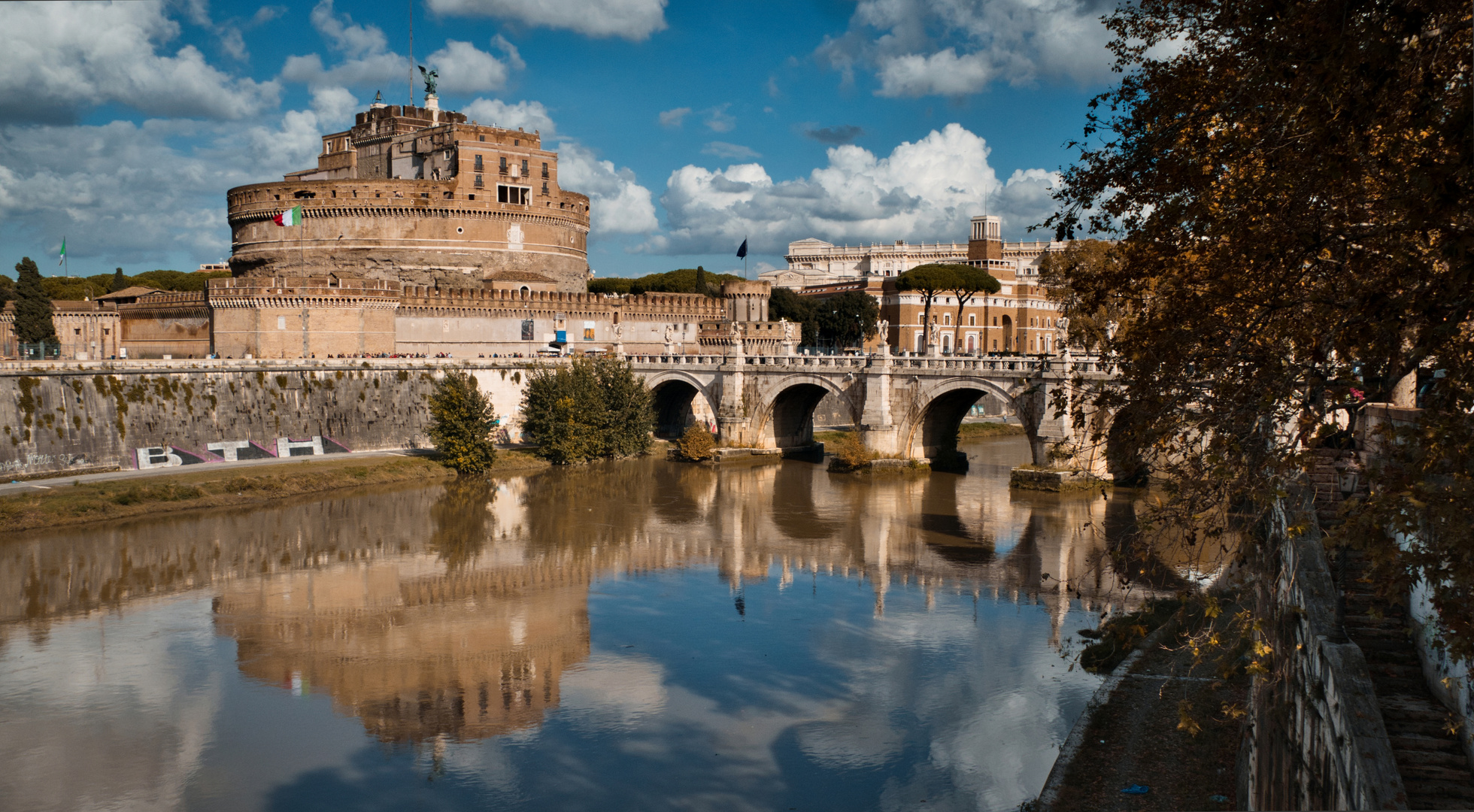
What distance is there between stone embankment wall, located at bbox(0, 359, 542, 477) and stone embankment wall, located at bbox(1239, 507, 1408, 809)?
36603 millimetres

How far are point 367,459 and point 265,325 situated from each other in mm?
11528

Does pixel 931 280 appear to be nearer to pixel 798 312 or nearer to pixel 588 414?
pixel 798 312

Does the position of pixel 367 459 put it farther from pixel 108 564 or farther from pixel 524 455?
pixel 108 564

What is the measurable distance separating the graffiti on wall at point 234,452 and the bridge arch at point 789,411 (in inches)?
688

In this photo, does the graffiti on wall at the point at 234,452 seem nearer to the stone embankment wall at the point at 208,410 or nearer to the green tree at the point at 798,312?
the stone embankment wall at the point at 208,410

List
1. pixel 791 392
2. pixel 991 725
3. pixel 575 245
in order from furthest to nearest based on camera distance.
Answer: pixel 575 245
pixel 791 392
pixel 991 725

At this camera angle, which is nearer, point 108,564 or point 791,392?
point 108,564

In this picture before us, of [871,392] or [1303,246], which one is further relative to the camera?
[871,392]

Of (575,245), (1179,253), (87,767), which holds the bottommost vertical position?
(87,767)

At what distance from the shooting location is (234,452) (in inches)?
1576

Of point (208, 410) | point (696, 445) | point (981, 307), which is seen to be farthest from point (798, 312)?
point (208, 410)

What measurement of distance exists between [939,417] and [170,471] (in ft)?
93.9

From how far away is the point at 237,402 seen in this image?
40.9m

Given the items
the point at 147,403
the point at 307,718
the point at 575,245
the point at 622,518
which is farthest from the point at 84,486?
the point at 575,245
